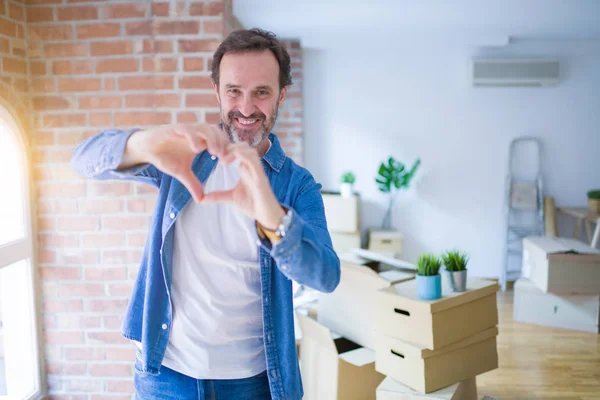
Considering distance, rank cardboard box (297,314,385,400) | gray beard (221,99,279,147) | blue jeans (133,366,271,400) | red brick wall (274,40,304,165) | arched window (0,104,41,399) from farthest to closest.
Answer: red brick wall (274,40,304,165)
cardboard box (297,314,385,400)
arched window (0,104,41,399)
gray beard (221,99,279,147)
blue jeans (133,366,271,400)

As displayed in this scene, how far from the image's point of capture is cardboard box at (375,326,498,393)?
223 centimetres

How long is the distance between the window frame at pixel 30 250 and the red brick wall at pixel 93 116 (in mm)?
29

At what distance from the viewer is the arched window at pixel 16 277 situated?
7.41 feet

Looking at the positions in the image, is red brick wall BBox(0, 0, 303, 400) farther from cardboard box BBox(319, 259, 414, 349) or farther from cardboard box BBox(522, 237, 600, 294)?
cardboard box BBox(522, 237, 600, 294)

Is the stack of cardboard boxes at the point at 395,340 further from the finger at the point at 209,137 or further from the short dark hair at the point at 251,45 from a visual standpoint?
the finger at the point at 209,137

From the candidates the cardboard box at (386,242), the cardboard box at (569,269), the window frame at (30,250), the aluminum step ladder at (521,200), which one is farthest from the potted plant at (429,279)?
the aluminum step ladder at (521,200)

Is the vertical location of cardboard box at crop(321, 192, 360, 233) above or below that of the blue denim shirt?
below

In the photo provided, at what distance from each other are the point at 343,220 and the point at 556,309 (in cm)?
212

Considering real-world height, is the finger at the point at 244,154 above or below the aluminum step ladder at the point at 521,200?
above

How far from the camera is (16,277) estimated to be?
235cm

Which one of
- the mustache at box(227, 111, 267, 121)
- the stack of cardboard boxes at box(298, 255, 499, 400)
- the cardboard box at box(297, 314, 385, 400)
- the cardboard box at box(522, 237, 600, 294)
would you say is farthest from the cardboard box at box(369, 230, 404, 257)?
the mustache at box(227, 111, 267, 121)

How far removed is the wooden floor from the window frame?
2.48 meters

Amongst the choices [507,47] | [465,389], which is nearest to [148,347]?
[465,389]

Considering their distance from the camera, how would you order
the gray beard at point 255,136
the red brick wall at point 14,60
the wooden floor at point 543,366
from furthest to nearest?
the wooden floor at point 543,366
the red brick wall at point 14,60
the gray beard at point 255,136
